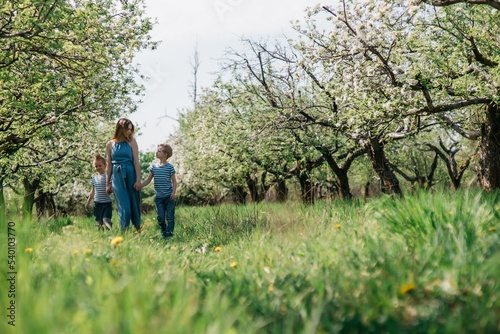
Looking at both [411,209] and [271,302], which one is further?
[411,209]

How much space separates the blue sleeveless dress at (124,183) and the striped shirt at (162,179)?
1081 mm

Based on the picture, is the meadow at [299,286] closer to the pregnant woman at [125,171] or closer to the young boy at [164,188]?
the pregnant woman at [125,171]

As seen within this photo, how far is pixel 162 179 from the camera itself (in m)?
9.65

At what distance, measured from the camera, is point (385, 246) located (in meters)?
4.07

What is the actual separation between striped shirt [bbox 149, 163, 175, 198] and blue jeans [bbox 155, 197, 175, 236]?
117mm

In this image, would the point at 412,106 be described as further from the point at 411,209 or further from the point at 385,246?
the point at 385,246

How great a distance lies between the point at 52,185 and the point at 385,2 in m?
20.1

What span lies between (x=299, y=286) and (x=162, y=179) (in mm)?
6563

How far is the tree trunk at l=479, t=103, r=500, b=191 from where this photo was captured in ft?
37.2

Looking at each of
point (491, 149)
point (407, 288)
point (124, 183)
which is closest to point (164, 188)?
point (124, 183)

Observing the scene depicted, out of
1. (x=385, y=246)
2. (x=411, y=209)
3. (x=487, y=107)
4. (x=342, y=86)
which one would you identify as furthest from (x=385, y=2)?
(x=385, y=246)

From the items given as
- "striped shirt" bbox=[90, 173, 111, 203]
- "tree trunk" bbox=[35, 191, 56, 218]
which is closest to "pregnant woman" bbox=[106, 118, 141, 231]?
"striped shirt" bbox=[90, 173, 111, 203]

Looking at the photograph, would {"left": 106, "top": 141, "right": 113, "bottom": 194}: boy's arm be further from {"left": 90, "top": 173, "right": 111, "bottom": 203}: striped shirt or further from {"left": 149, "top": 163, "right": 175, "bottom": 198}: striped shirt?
{"left": 90, "top": 173, "right": 111, "bottom": 203}: striped shirt

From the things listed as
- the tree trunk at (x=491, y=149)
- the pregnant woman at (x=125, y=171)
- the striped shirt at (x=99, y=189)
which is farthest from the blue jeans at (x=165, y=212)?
the tree trunk at (x=491, y=149)
